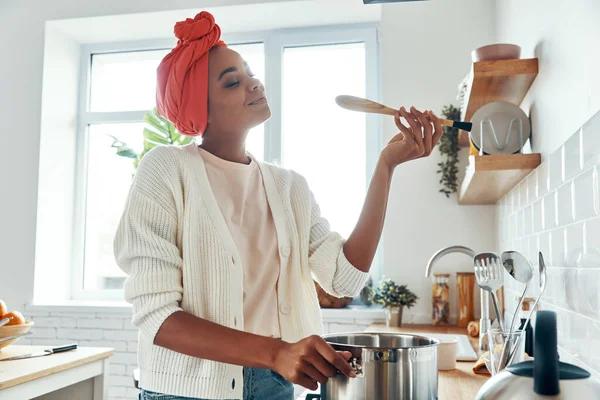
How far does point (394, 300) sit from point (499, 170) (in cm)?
113

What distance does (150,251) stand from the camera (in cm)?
111

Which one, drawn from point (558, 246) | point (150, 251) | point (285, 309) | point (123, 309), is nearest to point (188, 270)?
point (150, 251)

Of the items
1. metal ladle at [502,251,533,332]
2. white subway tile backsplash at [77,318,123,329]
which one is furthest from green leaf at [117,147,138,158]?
metal ladle at [502,251,533,332]

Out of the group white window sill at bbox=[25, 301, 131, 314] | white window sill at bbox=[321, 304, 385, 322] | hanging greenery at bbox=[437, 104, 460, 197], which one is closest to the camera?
hanging greenery at bbox=[437, 104, 460, 197]

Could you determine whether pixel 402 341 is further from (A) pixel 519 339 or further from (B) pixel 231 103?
(B) pixel 231 103

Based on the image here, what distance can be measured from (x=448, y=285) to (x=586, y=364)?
1686mm

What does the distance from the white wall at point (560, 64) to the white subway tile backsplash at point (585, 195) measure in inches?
4.4

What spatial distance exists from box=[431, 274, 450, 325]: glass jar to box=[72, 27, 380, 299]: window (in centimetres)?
73

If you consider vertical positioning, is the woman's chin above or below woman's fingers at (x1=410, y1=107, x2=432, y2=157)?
above

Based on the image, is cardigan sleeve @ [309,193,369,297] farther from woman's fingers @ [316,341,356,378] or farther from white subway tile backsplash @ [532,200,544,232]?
white subway tile backsplash @ [532,200,544,232]

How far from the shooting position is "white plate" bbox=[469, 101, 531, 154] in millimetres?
1736

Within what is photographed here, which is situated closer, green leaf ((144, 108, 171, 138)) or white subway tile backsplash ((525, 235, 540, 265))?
white subway tile backsplash ((525, 235, 540, 265))

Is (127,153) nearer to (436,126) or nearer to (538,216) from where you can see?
(538,216)

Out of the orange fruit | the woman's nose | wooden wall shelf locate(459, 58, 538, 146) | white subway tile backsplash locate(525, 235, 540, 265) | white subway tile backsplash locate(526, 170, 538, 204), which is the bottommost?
the orange fruit
